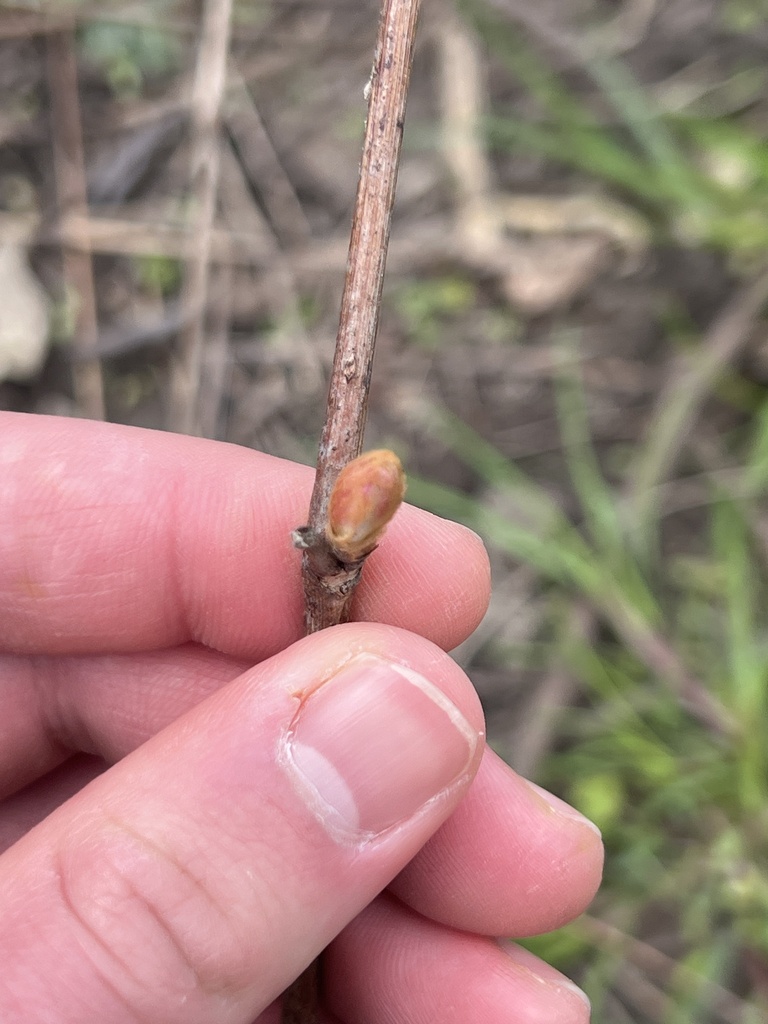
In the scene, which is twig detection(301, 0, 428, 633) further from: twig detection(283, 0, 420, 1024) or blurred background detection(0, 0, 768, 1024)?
blurred background detection(0, 0, 768, 1024)

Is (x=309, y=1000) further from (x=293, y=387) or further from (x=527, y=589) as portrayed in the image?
(x=293, y=387)

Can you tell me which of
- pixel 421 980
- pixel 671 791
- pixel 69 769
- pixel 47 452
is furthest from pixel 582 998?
Answer: pixel 47 452

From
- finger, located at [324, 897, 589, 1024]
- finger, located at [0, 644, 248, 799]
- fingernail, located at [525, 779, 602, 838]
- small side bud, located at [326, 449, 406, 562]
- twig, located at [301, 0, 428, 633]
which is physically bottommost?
finger, located at [324, 897, 589, 1024]

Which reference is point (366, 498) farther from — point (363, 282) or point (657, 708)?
point (657, 708)

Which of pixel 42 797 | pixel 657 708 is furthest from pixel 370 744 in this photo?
pixel 657 708

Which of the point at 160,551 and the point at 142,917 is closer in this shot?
the point at 142,917

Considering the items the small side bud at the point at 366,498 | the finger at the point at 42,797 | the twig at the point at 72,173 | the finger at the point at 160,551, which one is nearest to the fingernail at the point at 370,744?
the small side bud at the point at 366,498

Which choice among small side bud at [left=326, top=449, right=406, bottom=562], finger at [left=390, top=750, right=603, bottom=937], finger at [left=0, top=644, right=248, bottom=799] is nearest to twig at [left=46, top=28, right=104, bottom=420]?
finger at [left=0, top=644, right=248, bottom=799]
